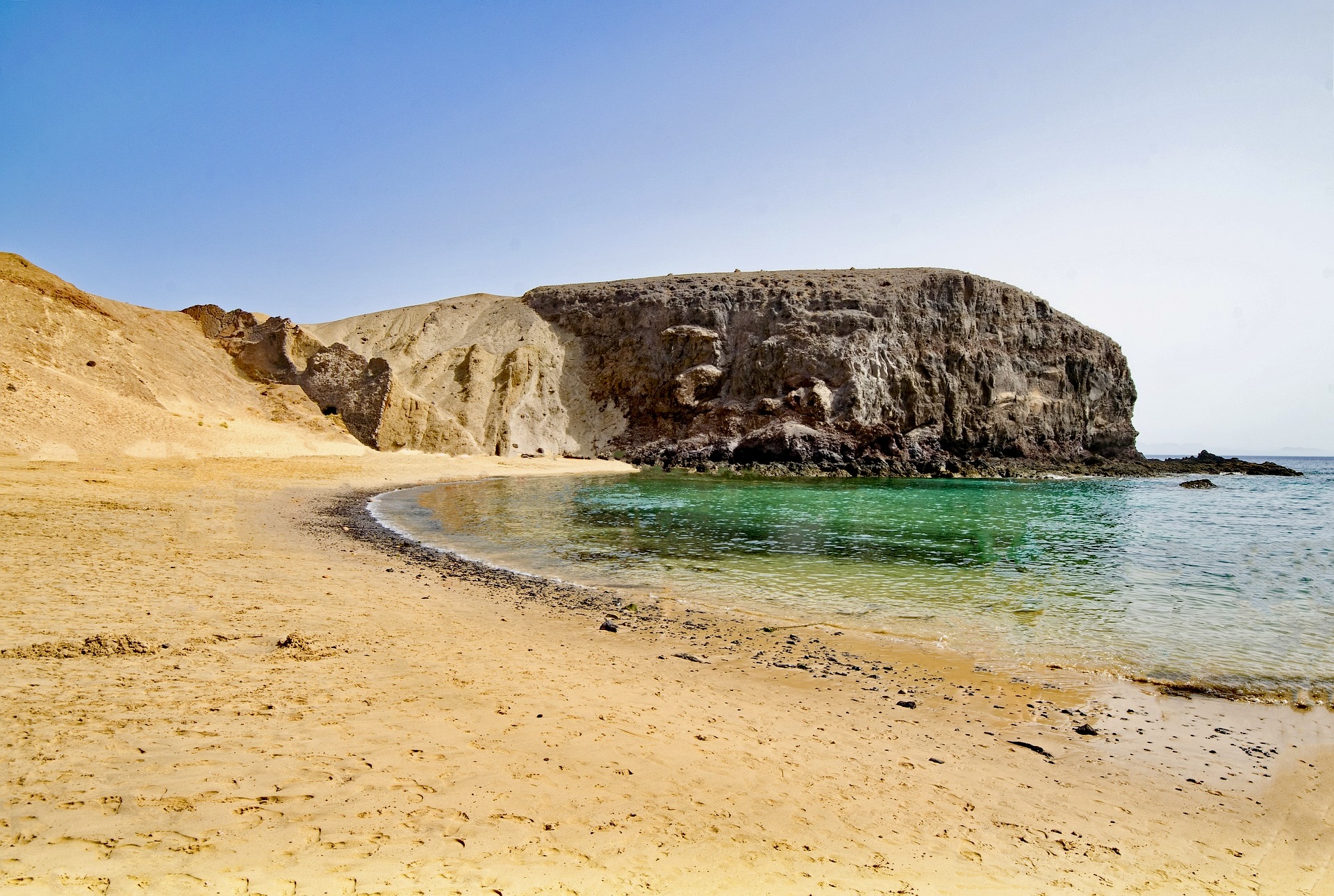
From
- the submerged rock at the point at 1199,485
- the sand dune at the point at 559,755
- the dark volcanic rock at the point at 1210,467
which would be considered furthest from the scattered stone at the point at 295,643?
the dark volcanic rock at the point at 1210,467

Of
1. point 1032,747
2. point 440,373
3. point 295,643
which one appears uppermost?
point 440,373

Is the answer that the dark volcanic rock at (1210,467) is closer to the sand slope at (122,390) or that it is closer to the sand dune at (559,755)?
the sand dune at (559,755)

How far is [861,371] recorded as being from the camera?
51.2 meters

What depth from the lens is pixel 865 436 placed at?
4806cm

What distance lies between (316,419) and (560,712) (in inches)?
1441

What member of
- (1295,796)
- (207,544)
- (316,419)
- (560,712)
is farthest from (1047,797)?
(316,419)

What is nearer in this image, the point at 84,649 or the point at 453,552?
the point at 84,649

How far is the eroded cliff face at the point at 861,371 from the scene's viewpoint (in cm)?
5044

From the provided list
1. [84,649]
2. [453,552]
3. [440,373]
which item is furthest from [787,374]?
[84,649]

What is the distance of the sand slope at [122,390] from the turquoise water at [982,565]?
30.0 ft

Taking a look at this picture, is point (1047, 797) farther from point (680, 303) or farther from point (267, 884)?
point (680, 303)

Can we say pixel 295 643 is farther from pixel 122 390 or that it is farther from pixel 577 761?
pixel 122 390

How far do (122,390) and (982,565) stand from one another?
3158 centimetres

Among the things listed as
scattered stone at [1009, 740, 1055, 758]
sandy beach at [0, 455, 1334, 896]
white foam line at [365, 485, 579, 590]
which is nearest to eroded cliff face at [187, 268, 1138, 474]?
white foam line at [365, 485, 579, 590]
